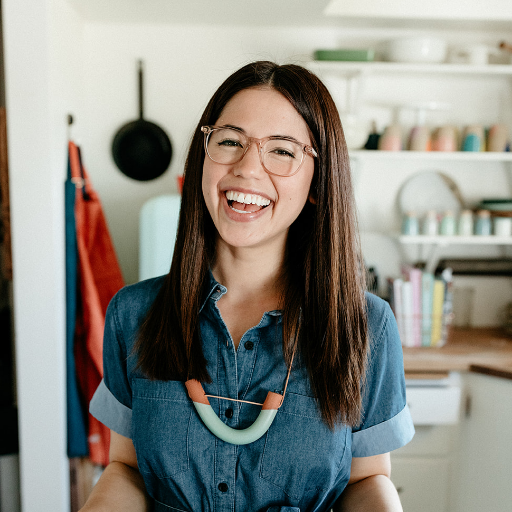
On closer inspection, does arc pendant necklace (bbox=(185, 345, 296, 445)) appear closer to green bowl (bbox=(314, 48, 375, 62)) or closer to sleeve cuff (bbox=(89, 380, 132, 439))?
sleeve cuff (bbox=(89, 380, 132, 439))

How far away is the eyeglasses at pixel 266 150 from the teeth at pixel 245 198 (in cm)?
5

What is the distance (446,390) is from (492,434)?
232mm

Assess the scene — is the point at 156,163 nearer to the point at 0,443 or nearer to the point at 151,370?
the point at 0,443

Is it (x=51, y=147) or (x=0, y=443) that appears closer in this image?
(x=51, y=147)

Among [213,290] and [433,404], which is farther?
[433,404]

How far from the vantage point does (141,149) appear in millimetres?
2295

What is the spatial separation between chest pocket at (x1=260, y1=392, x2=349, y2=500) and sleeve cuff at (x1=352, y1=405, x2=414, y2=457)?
0.19 ft

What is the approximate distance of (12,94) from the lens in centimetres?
164

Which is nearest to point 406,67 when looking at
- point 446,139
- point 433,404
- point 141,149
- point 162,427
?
point 446,139

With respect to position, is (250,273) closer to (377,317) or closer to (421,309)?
(377,317)

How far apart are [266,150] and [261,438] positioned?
0.53m

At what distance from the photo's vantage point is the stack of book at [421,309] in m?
2.12

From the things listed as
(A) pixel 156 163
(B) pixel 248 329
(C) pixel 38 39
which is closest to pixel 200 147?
(B) pixel 248 329

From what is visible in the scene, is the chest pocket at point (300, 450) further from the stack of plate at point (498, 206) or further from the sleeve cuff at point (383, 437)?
the stack of plate at point (498, 206)
